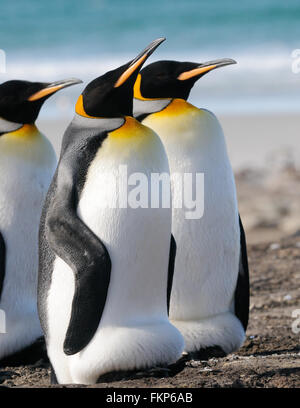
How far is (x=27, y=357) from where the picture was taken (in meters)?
3.51

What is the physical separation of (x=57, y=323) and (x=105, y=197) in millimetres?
466

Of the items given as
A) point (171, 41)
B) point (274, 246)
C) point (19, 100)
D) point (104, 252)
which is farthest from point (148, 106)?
point (171, 41)

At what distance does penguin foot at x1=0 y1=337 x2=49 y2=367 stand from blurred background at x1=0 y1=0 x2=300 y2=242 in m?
6.73

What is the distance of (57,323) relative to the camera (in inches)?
108

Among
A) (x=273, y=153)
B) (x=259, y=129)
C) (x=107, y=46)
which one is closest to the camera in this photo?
(x=273, y=153)

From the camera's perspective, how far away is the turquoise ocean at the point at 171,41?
16.0 meters

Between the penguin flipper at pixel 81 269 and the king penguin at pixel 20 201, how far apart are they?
759mm

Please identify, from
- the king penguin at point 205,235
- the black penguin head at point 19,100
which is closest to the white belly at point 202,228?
the king penguin at point 205,235

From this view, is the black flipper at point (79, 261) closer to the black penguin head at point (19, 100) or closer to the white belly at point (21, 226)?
the white belly at point (21, 226)

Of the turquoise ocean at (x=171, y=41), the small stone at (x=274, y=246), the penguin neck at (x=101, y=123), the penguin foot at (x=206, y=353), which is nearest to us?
the penguin neck at (x=101, y=123)

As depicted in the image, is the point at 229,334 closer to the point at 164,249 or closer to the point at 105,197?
the point at 164,249

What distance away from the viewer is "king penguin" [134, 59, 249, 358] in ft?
11.2

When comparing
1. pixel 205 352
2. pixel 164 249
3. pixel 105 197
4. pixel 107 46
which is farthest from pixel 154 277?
pixel 107 46

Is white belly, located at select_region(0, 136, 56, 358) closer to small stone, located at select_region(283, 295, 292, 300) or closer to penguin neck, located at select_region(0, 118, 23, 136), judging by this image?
penguin neck, located at select_region(0, 118, 23, 136)
